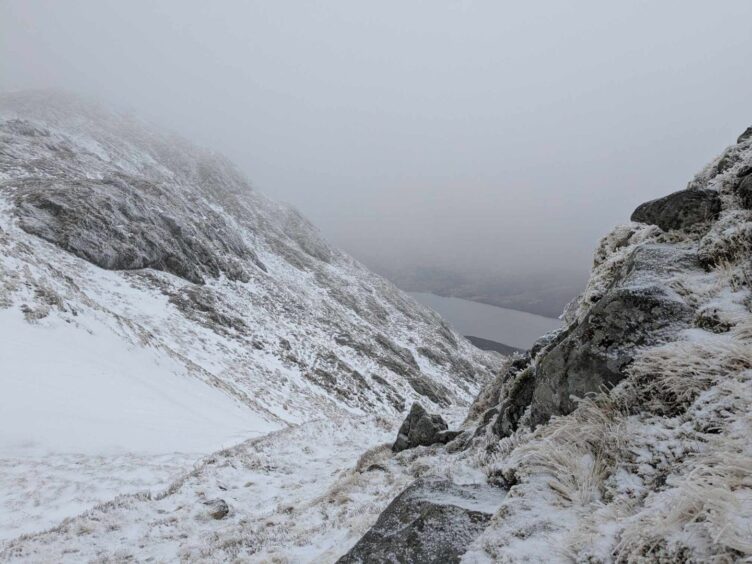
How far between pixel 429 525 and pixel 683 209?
5.28 m

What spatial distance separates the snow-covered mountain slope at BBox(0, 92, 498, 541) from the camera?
10.3 meters

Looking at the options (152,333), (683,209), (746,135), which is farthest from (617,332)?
(152,333)

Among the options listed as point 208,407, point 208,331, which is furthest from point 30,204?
point 208,407

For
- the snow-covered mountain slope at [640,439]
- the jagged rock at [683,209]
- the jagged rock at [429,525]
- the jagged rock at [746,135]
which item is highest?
the jagged rock at [746,135]

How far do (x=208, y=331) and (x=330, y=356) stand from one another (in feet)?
35.3

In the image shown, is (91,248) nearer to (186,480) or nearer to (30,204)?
(30,204)

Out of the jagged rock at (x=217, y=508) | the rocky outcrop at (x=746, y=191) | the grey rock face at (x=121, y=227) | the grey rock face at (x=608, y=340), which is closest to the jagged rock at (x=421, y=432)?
the jagged rock at (x=217, y=508)

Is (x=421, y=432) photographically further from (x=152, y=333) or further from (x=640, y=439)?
(x=152, y=333)

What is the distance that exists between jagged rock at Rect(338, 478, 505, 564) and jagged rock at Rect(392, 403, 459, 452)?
651 cm

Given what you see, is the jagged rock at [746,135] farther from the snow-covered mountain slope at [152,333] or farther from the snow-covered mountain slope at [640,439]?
the snow-covered mountain slope at [152,333]

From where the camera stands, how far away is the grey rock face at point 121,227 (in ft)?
92.4

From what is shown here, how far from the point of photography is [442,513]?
3217mm

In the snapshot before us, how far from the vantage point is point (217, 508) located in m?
7.68

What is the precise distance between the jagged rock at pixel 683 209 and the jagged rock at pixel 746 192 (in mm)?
427
